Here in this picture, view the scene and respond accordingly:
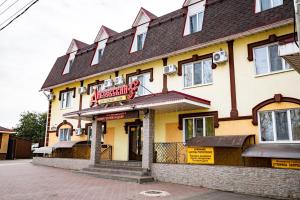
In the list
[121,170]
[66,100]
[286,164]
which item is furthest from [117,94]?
[286,164]

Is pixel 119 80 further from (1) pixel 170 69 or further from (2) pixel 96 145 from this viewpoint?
(2) pixel 96 145

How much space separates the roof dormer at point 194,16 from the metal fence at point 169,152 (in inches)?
225

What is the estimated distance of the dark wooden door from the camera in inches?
635

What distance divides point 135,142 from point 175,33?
6517mm

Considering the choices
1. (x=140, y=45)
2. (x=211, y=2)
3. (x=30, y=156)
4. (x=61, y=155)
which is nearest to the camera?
(x=211, y=2)

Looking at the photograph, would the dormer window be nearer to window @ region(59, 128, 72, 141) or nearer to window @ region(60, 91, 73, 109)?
window @ region(60, 91, 73, 109)

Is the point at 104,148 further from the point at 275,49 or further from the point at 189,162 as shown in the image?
the point at 275,49

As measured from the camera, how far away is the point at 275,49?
1148cm

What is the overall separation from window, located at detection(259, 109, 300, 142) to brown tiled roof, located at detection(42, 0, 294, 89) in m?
3.59

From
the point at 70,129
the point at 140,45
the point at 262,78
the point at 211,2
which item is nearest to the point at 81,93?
the point at 70,129

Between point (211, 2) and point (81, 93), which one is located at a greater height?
point (211, 2)

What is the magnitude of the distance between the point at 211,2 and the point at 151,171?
8.77m

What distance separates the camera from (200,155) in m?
11.5

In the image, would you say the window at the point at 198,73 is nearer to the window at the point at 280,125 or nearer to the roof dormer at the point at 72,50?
the window at the point at 280,125
